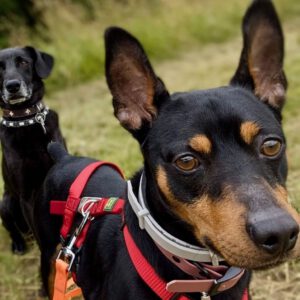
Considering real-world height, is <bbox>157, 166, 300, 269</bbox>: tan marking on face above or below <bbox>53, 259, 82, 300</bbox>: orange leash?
above

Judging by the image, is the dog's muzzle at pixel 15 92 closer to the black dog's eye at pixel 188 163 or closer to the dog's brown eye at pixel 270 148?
the black dog's eye at pixel 188 163

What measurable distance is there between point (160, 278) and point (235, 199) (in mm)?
602

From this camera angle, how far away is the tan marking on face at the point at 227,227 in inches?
80.7

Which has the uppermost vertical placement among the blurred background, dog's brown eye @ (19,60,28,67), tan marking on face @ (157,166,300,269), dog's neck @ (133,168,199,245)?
tan marking on face @ (157,166,300,269)

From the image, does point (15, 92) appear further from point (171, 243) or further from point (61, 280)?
point (171, 243)

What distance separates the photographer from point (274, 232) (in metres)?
1.95

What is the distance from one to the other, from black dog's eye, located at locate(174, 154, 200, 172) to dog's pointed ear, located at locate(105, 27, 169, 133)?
1.18 ft

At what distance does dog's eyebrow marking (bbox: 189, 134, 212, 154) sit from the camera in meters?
2.28

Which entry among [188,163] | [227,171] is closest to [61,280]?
[188,163]

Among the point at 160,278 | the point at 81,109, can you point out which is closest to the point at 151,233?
the point at 160,278

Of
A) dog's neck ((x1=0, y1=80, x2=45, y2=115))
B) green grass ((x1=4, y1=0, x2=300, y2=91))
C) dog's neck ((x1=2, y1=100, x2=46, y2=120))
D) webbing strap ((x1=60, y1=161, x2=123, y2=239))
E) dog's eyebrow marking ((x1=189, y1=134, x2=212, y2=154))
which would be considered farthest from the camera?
green grass ((x1=4, y1=0, x2=300, y2=91))

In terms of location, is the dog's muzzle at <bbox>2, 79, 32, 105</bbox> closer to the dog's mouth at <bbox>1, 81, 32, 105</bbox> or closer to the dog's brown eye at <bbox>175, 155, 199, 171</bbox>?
the dog's mouth at <bbox>1, 81, 32, 105</bbox>

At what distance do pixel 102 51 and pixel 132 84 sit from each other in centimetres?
746

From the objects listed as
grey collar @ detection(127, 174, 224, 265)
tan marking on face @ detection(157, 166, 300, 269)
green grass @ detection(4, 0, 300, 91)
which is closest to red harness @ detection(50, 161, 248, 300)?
grey collar @ detection(127, 174, 224, 265)
